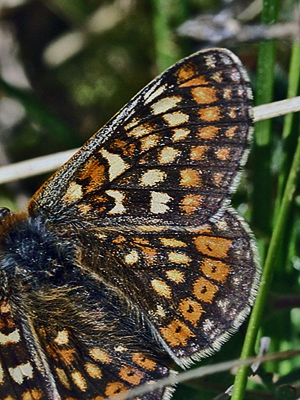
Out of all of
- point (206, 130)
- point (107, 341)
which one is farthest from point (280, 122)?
point (107, 341)

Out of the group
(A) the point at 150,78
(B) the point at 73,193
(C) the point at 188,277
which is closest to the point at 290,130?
(C) the point at 188,277

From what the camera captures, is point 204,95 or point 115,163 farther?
point 115,163

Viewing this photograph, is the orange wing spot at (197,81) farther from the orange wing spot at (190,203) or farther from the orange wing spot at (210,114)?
the orange wing spot at (190,203)

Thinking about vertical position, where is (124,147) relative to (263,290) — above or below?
above

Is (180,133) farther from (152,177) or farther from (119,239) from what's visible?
(119,239)

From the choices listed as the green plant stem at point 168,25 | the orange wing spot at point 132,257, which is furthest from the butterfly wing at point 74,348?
the green plant stem at point 168,25

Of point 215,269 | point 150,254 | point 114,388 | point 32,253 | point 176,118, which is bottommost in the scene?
point 114,388
